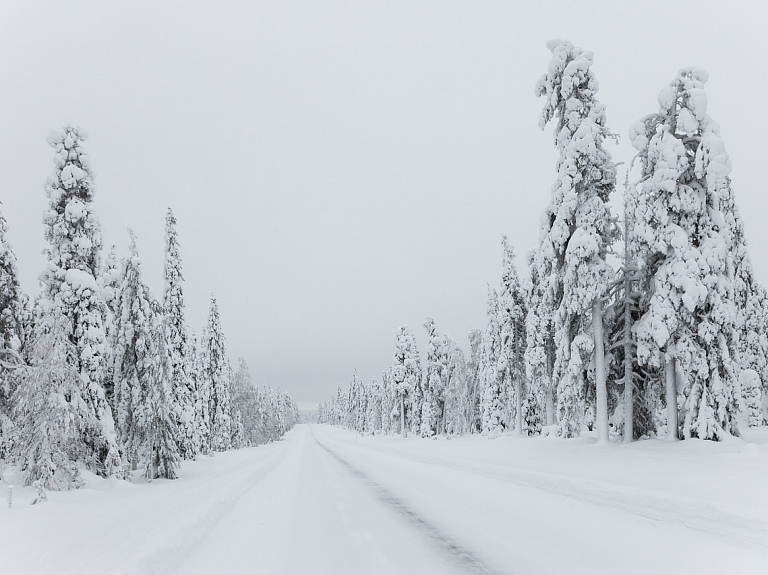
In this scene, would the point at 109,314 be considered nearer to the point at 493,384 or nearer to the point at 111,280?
the point at 111,280

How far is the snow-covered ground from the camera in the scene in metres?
6.71

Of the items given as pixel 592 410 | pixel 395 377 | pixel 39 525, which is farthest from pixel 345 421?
pixel 39 525

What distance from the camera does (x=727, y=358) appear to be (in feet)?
63.9

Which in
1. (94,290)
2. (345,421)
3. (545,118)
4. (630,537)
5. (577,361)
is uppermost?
(545,118)

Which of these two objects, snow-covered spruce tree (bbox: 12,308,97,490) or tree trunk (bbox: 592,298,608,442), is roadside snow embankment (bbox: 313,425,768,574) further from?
snow-covered spruce tree (bbox: 12,308,97,490)

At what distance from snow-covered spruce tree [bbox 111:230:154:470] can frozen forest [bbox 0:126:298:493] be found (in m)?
0.05

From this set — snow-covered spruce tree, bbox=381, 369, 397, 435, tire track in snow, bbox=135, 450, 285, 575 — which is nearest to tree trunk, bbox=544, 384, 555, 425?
tire track in snow, bbox=135, 450, 285, 575

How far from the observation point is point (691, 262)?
64.3 ft

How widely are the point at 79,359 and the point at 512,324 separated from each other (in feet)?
113

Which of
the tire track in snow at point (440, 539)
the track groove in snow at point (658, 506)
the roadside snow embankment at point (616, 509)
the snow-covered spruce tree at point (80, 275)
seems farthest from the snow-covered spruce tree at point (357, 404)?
the tire track in snow at point (440, 539)

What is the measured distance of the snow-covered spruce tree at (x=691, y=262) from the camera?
63.7 feet

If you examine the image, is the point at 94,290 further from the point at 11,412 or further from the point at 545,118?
the point at 545,118

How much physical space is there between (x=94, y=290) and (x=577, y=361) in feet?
66.1

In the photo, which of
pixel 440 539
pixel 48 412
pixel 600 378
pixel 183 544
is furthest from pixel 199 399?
pixel 440 539
